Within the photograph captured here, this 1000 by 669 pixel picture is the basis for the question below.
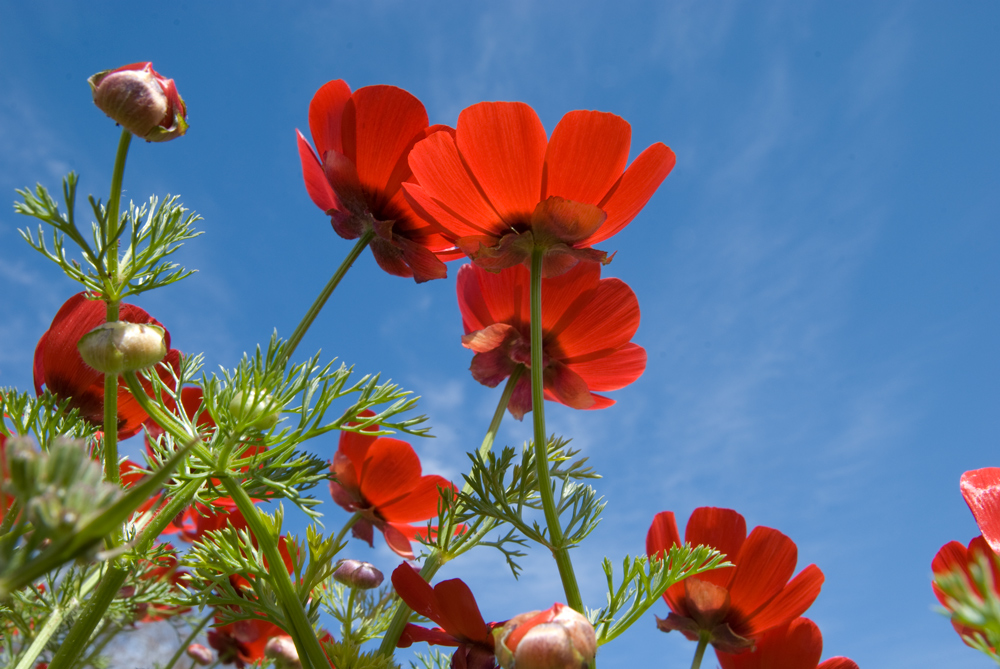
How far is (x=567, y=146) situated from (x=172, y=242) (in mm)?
478

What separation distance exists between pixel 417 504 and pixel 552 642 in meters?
0.63

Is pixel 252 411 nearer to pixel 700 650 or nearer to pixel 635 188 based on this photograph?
pixel 635 188

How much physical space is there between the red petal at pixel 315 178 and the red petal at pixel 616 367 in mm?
417

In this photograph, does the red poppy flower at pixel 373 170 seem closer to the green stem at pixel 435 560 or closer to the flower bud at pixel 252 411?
A: the green stem at pixel 435 560

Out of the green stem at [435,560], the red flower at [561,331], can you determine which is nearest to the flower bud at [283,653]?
the green stem at [435,560]

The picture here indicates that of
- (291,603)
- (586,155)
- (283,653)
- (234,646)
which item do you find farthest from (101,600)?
(234,646)

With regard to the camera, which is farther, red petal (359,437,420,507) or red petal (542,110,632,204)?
red petal (359,437,420,507)

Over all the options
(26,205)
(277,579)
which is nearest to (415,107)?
(26,205)

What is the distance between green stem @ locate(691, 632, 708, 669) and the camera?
0.84 metres

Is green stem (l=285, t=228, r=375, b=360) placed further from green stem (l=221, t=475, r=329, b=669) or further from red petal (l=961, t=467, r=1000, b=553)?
red petal (l=961, t=467, r=1000, b=553)

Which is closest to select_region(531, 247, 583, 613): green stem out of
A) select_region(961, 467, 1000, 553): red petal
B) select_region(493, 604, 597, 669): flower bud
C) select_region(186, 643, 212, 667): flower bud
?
select_region(493, 604, 597, 669): flower bud

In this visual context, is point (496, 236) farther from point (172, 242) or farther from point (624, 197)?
point (172, 242)

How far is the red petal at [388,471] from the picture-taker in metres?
1.08

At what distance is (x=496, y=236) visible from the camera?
865 mm
